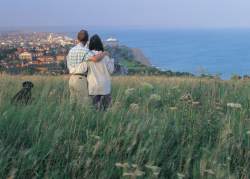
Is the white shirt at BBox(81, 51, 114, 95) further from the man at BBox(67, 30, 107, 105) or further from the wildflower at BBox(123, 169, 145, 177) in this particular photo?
the wildflower at BBox(123, 169, 145, 177)

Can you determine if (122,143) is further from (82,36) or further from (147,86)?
(82,36)

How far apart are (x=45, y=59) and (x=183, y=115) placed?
18.5 meters

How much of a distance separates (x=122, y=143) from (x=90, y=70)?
3.36 metres

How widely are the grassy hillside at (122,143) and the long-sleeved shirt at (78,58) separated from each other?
1.87 metres

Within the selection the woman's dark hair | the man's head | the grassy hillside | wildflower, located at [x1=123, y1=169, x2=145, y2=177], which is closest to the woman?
the woman's dark hair

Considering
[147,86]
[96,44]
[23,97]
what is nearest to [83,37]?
[96,44]

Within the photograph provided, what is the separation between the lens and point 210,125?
16.7ft

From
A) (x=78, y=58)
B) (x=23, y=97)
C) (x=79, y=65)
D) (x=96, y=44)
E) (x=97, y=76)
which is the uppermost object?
(x=96, y=44)

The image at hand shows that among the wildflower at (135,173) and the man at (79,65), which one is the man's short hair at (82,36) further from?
the wildflower at (135,173)

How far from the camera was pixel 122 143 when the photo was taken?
4.36m

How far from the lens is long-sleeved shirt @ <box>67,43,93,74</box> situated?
752cm

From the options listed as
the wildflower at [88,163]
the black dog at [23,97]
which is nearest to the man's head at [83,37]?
the black dog at [23,97]

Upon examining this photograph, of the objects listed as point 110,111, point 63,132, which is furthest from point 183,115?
point 63,132

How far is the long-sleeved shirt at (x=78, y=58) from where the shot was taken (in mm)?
7521
